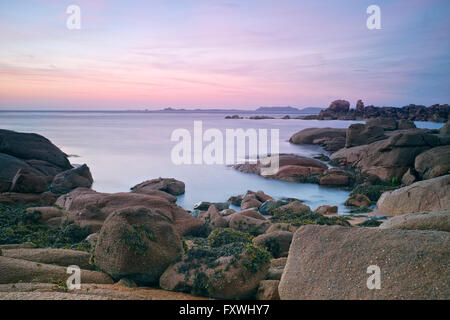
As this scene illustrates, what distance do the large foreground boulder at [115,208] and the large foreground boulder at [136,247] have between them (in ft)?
16.2

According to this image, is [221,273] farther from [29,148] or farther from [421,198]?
[29,148]

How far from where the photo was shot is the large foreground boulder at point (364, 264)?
18.9ft

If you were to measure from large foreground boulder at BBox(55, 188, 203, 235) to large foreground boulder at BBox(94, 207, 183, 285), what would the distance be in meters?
4.93

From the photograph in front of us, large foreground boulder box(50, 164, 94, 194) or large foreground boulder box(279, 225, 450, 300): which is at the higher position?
large foreground boulder box(279, 225, 450, 300)

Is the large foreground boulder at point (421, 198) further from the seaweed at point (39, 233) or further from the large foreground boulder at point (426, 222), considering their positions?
the seaweed at point (39, 233)

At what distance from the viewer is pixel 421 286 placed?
5691 millimetres

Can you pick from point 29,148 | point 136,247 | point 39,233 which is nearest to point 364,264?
point 136,247

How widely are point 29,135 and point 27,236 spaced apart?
19789 mm

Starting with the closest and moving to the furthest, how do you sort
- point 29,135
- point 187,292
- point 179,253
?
point 187,292 → point 179,253 → point 29,135

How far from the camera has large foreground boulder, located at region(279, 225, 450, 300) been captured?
18.9 ft

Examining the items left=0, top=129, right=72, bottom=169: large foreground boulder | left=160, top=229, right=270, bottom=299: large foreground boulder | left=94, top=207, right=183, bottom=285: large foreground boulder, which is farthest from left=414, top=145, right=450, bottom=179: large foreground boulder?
left=0, top=129, right=72, bottom=169: large foreground boulder

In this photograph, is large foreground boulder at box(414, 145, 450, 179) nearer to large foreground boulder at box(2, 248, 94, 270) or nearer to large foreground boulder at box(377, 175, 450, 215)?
large foreground boulder at box(377, 175, 450, 215)
